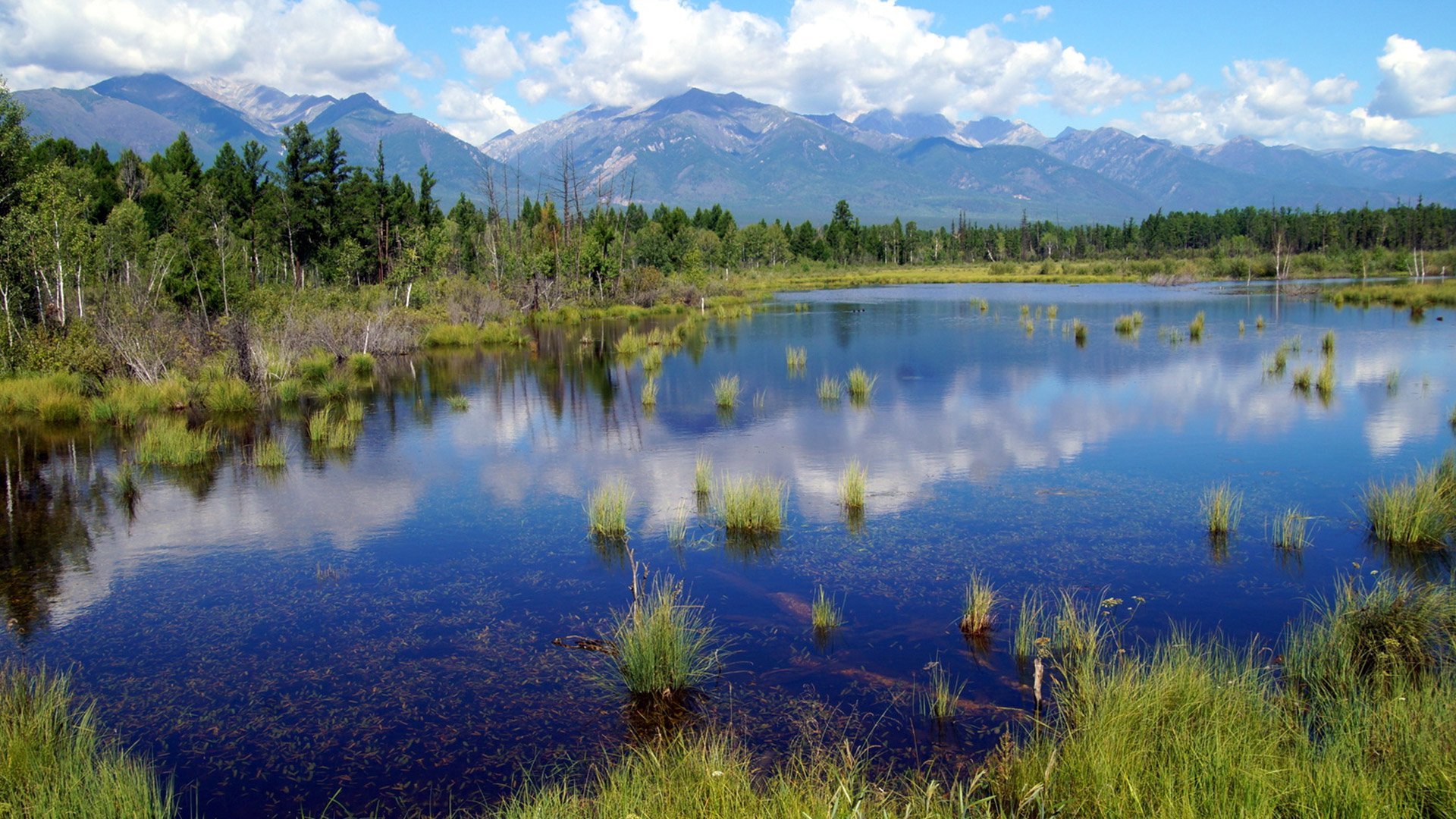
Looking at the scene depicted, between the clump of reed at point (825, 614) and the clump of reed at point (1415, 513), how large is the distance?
19.7 feet

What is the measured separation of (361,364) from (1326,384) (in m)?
24.4

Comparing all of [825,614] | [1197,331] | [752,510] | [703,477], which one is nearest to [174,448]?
[703,477]

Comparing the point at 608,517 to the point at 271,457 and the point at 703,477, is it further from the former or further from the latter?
the point at 271,457

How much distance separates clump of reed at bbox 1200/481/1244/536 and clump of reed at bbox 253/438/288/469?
13.1m

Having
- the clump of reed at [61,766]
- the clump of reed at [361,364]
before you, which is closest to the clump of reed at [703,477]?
the clump of reed at [61,766]

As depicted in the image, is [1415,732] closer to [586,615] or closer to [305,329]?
[586,615]

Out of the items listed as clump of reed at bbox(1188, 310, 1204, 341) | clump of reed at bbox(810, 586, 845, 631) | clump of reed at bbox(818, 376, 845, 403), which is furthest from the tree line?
clump of reed at bbox(1188, 310, 1204, 341)

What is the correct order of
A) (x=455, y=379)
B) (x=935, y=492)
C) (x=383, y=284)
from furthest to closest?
(x=383, y=284), (x=455, y=379), (x=935, y=492)

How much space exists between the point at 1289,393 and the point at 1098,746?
16.6m

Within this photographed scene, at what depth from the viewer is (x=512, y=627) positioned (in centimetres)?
820

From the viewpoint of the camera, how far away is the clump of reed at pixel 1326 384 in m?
17.9

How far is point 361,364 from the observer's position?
2705 cm

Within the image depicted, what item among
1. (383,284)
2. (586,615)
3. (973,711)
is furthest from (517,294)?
(973,711)

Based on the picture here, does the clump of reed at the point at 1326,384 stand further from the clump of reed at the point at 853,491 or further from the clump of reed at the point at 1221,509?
the clump of reed at the point at 853,491
